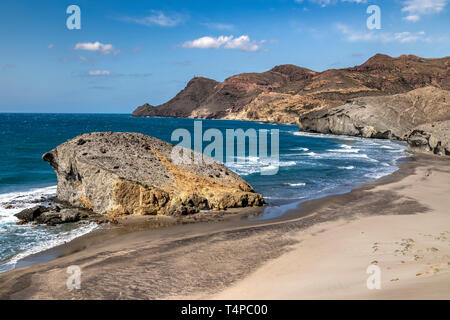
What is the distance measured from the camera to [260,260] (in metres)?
8.70

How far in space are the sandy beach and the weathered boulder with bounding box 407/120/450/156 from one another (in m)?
24.4

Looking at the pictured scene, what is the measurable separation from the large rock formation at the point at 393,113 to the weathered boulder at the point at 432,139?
17195 millimetres

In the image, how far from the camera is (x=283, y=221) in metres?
13.0

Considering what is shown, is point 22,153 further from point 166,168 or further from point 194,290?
point 194,290

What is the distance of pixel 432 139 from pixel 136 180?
34.0 m

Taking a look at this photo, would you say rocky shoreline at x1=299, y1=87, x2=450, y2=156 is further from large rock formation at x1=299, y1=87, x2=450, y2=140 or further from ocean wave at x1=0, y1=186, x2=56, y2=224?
ocean wave at x1=0, y1=186, x2=56, y2=224

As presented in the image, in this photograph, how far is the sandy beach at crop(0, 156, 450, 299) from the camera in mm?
6641

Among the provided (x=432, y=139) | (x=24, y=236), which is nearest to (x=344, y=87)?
(x=432, y=139)

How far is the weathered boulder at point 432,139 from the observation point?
3441 cm

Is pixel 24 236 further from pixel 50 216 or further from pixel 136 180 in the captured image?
pixel 136 180

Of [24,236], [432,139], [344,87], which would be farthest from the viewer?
[344,87]

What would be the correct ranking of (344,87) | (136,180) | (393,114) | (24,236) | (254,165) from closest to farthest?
(24,236) < (136,180) < (254,165) < (393,114) < (344,87)

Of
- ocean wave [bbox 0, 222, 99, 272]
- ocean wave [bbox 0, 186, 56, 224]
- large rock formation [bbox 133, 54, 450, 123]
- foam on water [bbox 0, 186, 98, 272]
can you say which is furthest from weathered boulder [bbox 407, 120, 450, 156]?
large rock formation [bbox 133, 54, 450, 123]
